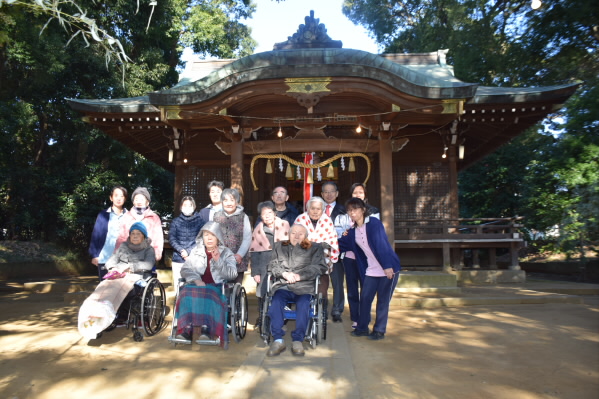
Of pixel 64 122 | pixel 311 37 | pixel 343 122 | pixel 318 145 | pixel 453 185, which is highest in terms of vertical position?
pixel 311 37

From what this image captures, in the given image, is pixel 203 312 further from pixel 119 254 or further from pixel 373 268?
pixel 373 268

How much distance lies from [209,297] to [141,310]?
82 cm

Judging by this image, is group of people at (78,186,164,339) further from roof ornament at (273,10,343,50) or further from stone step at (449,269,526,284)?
stone step at (449,269,526,284)

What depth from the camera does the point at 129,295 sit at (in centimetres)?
459

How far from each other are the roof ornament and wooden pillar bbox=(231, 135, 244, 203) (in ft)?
8.80

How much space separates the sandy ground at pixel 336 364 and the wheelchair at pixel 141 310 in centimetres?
11

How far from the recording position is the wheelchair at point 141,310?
14.4 ft

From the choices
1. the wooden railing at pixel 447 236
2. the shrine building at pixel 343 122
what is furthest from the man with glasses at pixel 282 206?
the wooden railing at pixel 447 236

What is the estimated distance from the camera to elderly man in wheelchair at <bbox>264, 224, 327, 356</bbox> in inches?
153

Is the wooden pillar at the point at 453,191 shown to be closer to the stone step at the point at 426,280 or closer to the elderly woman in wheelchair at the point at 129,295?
the stone step at the point at 426,280

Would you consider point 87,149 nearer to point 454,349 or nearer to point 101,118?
point 101,118

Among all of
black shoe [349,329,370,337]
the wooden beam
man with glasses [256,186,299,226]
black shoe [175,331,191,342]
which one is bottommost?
black shoe [349,329,370,337]

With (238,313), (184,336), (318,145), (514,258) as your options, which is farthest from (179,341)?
(514,258)

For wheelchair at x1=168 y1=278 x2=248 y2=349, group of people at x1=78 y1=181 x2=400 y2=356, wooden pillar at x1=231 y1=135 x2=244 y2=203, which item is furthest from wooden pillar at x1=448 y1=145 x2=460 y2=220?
wheelchair at x1=168 y1=278 x2=248 y2=349
